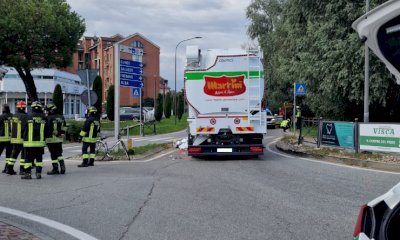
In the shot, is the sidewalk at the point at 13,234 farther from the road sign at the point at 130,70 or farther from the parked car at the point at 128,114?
the parked car at the point at 128,114

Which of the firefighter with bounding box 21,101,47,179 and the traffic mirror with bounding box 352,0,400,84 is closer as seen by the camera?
the traffic mirror with bounding box 352,0,400,84

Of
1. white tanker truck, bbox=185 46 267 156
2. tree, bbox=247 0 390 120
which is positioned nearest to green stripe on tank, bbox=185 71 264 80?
white tanker truck, bbox=185 46 267 156

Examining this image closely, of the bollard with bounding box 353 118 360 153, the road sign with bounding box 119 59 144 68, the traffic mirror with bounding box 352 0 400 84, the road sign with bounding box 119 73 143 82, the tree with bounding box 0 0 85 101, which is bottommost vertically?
the bollard with bounding box 353 118 360 153

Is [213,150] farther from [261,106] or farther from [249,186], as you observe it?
[249,186]

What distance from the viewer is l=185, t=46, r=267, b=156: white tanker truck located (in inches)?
631

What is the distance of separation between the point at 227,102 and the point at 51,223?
31.8ft

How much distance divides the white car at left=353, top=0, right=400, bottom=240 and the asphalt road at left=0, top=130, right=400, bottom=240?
132 inches

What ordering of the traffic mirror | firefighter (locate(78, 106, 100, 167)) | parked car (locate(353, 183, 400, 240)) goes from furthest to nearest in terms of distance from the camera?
firefighter (locate(78, 106, 100, 167)), parked car (locate(353, 183, 400, 240)), the traffic mirror

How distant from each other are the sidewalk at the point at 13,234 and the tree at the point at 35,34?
3085 cm

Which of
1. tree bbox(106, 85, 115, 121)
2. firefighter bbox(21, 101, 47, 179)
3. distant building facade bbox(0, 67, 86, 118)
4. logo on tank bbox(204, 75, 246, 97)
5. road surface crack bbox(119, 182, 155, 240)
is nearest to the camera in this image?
road surface crack bbox(119, 182, 155, 240)

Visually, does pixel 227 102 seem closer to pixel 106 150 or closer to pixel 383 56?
pixel 106 150

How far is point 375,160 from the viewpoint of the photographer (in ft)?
47.9

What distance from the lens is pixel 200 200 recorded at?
884 cm

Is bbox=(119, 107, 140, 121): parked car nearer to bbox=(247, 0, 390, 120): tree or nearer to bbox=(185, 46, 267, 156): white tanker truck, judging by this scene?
bbox=(247, 0, 390, 120): tree
